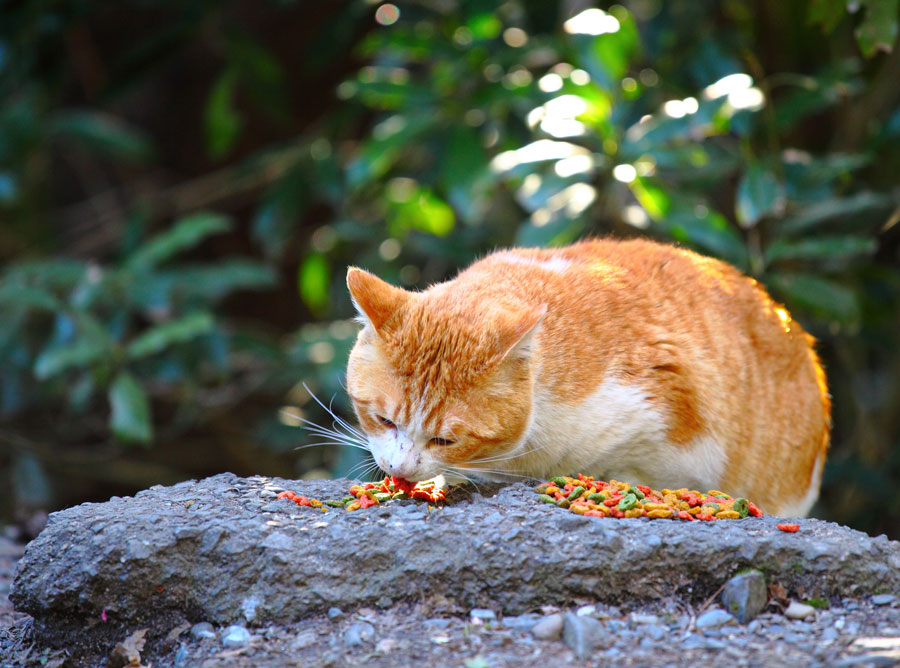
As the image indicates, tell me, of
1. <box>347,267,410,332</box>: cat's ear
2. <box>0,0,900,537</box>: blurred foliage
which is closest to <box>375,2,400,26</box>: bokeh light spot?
<box>0,0,900,537</box>: blurred foliage

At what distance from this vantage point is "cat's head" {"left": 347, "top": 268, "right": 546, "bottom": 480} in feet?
9.51

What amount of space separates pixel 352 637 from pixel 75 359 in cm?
305

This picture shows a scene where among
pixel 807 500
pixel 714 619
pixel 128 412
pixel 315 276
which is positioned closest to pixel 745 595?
pixel 714 619

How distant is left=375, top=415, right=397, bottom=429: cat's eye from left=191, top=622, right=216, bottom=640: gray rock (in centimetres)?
84

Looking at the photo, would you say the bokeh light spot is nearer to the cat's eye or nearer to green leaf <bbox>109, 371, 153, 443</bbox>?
green leaf <bbox>109, 371, 153, 443</bbox>

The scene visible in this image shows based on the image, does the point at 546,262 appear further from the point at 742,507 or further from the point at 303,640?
the point at 303,640

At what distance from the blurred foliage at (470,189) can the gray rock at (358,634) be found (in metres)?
1.75

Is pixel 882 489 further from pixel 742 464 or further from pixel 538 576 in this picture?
pixel 538 576

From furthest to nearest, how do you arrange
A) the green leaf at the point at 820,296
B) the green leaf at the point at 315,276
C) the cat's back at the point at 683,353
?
the green leaf at the point at 315,276 → the green leaf at the point at 820,296 → the cat's back at the point at 683,353

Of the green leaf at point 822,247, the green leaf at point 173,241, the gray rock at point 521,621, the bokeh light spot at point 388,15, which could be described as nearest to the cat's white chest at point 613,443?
the gray rock at point 521,621

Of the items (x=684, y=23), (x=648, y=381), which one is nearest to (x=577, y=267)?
(x=648, y=381)

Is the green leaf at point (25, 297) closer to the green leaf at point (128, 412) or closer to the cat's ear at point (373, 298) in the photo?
the green leaf at point (128, 412)

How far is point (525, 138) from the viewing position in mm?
5688

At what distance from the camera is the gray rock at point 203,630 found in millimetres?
2410
